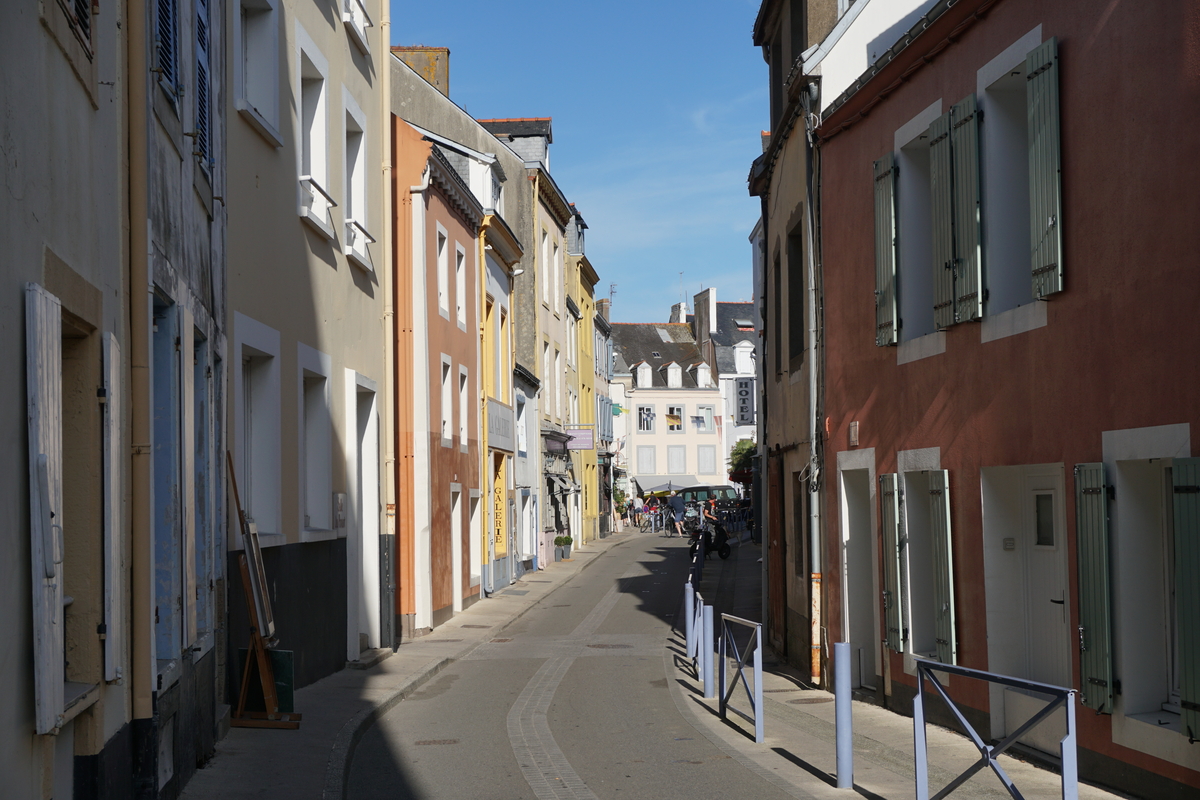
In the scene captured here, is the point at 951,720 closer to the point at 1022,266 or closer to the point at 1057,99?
the point at 1022,266

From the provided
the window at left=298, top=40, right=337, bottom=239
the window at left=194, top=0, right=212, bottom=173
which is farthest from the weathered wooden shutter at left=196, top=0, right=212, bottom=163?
the window at left=298, top=40, right=337, bottom=239

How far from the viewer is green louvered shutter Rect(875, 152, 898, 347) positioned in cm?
1136

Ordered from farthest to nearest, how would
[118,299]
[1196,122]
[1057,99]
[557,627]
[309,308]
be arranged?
1. [557,627]
2. [309,308]
3. [1057,99]
4. [1196,122]
5. [118,299]

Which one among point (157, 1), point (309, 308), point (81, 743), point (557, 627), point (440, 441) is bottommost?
point (557, 627)

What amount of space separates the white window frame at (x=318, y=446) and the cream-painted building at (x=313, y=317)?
17 mm

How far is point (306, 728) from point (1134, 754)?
242 inches

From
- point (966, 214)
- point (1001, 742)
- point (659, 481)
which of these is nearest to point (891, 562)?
point (966, 214)

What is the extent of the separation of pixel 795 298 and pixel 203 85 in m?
8.60

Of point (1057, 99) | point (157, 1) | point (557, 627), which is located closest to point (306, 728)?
point (157, 1)

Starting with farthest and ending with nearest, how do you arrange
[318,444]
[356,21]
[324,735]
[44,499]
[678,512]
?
1. [678,512]
2. [356,21]
3. [318,444]
4. [324,735]
5. [44,499]

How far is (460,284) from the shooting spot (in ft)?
76.1

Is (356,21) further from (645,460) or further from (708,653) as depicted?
(645,460)

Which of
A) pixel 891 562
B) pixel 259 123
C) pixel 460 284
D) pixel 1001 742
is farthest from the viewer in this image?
pixel 460 284

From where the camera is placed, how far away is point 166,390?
287 inches
